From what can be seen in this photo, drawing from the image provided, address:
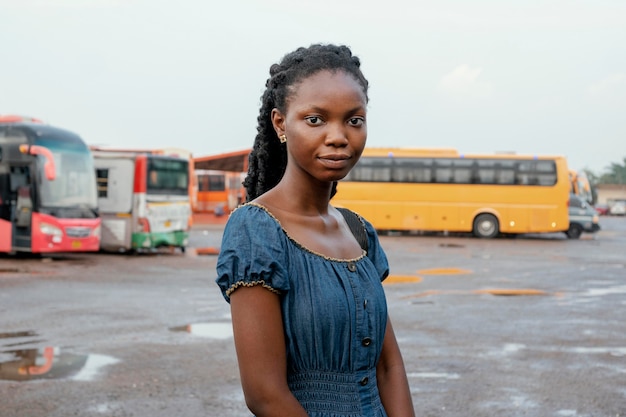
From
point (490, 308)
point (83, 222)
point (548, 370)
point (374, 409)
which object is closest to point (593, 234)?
point (83, 222)

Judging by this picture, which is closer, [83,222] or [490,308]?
[490,308]

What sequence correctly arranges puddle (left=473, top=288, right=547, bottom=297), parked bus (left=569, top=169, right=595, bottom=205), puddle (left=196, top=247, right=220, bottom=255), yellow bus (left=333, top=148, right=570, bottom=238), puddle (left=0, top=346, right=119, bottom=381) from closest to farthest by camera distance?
puddle (left=0, top=346, right=119, bottom=381) → puddle (left=473, top=288, right=547, bottom=297) → puddle (left=196, top=247, right=220, bottom=255) → yellow bus (left=333, top=148, right=570, bottom=238) → parked bus (left=569, top=169, right=595, bottom=205)

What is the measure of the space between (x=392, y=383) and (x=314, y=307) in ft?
1.43

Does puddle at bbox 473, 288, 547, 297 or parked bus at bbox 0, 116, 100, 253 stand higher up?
parked bus at bbox 0, 116, 100, 253

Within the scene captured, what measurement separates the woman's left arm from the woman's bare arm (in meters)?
0.38

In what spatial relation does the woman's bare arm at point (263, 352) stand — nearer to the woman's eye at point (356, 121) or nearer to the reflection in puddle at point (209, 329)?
the woman's eye at point (356, 121)

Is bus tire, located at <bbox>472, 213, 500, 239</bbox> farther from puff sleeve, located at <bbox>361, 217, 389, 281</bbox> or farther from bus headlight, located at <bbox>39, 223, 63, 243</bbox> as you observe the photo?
puff sleeve, located at <bbox>361, 217, 389, 281</bbox>

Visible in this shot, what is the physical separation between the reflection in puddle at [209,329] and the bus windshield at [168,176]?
12.3 metres

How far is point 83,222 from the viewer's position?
65.7 ft

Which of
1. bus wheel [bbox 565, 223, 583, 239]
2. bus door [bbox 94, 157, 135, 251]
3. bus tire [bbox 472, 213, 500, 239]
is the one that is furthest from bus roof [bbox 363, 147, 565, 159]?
bus door [bbox 94, 157, 135, 251]

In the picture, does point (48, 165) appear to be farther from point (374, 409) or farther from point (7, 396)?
point (374, 409)

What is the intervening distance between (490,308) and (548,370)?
4.36 meters

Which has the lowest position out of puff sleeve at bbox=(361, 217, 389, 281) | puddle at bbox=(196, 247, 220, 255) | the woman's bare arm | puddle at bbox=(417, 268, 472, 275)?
puddle at bbox=(196, 247, 220, 255)

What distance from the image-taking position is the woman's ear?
2.34 metres
